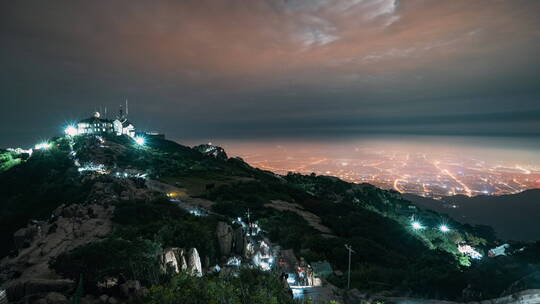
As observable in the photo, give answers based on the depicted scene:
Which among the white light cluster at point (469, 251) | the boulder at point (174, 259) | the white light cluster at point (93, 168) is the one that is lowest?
the white light cluster at point (469, 251)

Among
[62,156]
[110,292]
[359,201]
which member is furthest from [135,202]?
[359,201]

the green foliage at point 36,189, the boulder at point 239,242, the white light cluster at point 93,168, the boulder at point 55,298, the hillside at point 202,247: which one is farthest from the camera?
the white light cluster at point 93,168

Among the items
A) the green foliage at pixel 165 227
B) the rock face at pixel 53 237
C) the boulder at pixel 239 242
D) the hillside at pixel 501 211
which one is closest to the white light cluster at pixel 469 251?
the hillside at pixel 501 211

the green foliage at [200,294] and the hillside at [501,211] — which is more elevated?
the green foliage at [200,294]

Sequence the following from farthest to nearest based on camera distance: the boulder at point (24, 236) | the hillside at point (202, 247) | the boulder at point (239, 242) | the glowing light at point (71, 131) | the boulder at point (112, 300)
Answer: the glowing light at point (71, 131) → the boulder at point (24, 236) → the boulder at point (239, 242) → the hillside at point (202, 247) → the boulder at point (112, 300)

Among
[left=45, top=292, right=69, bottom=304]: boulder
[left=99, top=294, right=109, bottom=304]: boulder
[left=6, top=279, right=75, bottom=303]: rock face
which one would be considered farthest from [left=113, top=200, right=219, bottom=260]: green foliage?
[left=45, top=292, right=69, bottom=304]: boulder

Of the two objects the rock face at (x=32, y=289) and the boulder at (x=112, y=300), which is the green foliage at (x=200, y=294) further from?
the rock face at (x=32, y=289)

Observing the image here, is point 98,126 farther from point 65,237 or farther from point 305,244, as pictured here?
point 305,244
